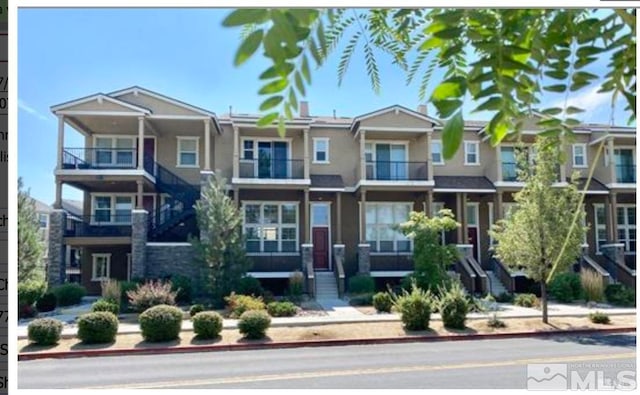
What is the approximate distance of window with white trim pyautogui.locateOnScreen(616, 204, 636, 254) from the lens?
19.2 metres

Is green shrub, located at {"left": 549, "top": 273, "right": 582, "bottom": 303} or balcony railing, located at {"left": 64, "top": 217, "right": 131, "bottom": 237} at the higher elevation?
balcony railing, located at {"left": 64, "top": 217, "right": 131, "bottom": 237}

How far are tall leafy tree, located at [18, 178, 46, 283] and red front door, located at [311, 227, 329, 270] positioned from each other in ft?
28.9

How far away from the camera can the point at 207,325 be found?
10.1 meters

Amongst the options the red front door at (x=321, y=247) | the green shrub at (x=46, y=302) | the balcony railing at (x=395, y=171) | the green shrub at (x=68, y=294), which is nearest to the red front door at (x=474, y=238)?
the balcony railing at (x=395, y=171)

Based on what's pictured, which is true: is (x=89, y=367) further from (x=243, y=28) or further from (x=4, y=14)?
(x=243, y=28)

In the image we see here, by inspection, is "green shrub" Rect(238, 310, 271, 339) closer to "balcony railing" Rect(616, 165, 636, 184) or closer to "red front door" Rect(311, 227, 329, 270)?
"red front door" Rect(311, 227, 329, 270)

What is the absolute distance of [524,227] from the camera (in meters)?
12.4

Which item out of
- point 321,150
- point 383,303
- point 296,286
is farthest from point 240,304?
point 321,150

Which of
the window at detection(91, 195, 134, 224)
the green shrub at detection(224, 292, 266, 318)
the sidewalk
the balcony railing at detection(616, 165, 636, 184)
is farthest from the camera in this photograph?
the balcony railing at detection(616, 165, 636, 184)

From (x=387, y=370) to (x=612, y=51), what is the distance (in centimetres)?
628

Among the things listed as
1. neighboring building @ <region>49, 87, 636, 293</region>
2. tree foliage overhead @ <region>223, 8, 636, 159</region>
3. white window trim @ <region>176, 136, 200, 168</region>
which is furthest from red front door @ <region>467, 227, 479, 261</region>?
tree foliage overhead @ <region>223, 8, 636, 159</region>

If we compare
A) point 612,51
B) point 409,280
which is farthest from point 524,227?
point 612,51

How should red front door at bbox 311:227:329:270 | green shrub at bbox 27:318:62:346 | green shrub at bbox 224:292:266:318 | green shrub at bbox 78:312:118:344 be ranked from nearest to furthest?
green shrub at bbox 27:318:62:346, green shrub at bbox 78:312:118:344, green shrub at bbox 224:292:266:318, red front door at bbox 311:227:329:270

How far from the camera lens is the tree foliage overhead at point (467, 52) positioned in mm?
1067
